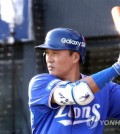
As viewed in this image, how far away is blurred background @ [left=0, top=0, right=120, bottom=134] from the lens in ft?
17.3

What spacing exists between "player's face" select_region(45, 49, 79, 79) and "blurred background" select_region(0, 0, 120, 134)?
2.03m

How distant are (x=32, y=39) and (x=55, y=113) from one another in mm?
2531

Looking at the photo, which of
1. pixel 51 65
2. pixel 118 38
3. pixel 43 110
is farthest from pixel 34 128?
pixel 118 38

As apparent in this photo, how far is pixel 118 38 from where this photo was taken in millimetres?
5152

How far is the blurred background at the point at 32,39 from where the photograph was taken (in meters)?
5.27

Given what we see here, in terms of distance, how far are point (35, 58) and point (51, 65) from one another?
2.56 meters

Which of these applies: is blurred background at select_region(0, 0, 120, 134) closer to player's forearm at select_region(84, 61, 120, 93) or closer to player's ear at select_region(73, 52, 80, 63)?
player's ear at select_region(73, 52, 80, 63)

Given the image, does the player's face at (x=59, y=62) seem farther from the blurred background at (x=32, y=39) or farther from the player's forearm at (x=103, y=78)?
the blurred background at (x=32, y=39)

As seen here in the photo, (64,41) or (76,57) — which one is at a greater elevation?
(64,41)

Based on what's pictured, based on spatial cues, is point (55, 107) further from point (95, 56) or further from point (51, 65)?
point (95, 56)

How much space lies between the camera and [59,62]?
3.09 m

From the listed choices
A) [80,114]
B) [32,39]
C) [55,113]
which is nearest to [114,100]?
[80,114]

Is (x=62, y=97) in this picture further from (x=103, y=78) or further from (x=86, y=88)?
(x=103, y=78)

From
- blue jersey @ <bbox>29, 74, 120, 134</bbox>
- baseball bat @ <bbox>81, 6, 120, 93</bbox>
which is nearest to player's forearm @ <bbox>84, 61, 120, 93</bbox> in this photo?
baseball bat @ <bbox>81, 6, 120, 93</bbox>
